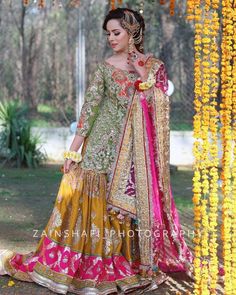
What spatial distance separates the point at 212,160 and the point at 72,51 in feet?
29.1

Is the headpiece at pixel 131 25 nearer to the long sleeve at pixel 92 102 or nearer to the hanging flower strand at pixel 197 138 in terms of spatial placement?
the long sleeve at pixel 92 102

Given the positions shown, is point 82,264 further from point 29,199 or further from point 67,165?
point 29,199

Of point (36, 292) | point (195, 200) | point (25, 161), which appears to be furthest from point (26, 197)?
point (195, 200)

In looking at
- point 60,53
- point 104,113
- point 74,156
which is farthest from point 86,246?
point 60,53

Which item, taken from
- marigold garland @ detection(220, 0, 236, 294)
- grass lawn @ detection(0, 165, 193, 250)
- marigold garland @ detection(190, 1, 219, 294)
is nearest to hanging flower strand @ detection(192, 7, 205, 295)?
marigold garland @ detection(190, 1, 219, 294)

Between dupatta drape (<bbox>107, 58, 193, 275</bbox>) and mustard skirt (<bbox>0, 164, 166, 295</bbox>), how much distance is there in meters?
0.09

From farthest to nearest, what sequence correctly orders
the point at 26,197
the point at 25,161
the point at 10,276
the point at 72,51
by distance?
the point at 72,51, the point at 25,161, the point at 26,197, the point at 10,276

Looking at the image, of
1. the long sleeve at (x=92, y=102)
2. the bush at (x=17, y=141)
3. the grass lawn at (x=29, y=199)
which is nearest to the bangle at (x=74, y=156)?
the long sleeve at (x=92, y=102)

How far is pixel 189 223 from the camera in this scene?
19.1 feet

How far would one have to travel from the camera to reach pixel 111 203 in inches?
152

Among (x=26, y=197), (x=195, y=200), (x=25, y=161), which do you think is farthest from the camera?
(x=25, y=161)

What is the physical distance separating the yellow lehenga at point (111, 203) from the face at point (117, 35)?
0.14 m

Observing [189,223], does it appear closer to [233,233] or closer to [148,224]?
[148,224]

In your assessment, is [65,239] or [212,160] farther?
[65,239]
